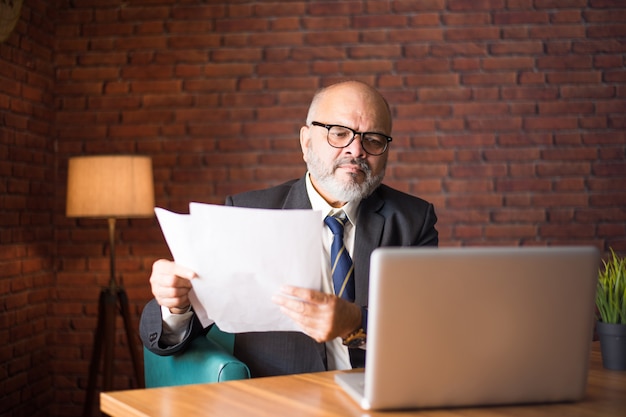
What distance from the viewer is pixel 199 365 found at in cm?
180

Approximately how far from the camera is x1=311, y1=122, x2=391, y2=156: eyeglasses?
2176mm

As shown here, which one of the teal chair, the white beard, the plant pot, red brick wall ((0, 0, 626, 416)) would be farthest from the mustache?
red brick wall ((0, 0, 626, 416))

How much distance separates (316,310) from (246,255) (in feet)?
0.60

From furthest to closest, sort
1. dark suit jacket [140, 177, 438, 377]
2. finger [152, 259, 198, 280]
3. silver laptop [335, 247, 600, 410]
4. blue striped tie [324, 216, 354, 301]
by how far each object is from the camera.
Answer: blue striped tie [324, 216, 354, 301] < dark suit jacket [140, 177, 438, 377] < finger [152, 259, 198, 280] < silver laptop [335, 247, 600, 410]

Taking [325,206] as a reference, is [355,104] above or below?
above

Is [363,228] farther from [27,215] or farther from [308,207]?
[27,215]

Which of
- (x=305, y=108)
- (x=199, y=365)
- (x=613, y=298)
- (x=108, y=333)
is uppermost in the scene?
(x=305, y=108)

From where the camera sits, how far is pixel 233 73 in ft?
12.2

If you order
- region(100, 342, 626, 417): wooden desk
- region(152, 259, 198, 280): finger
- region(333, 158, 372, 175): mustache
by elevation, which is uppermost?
region(333, 158, 372, 175): mustache

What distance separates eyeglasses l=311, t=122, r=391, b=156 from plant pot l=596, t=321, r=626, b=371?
0.92 meters

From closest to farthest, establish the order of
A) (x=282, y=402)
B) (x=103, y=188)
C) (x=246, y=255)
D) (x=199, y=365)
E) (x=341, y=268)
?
(x=282, y=402) → (x=246, y=255) → (x=199, y=365) → (x=341, y=268) → (x=103, y=188)

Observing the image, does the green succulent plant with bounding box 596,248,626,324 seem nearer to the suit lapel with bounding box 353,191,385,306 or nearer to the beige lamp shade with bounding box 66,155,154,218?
the suit lapel with bounding box 353,191,385,306

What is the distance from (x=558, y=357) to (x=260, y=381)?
22.8 inches

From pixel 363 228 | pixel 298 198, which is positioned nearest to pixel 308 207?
pixel 298 198
